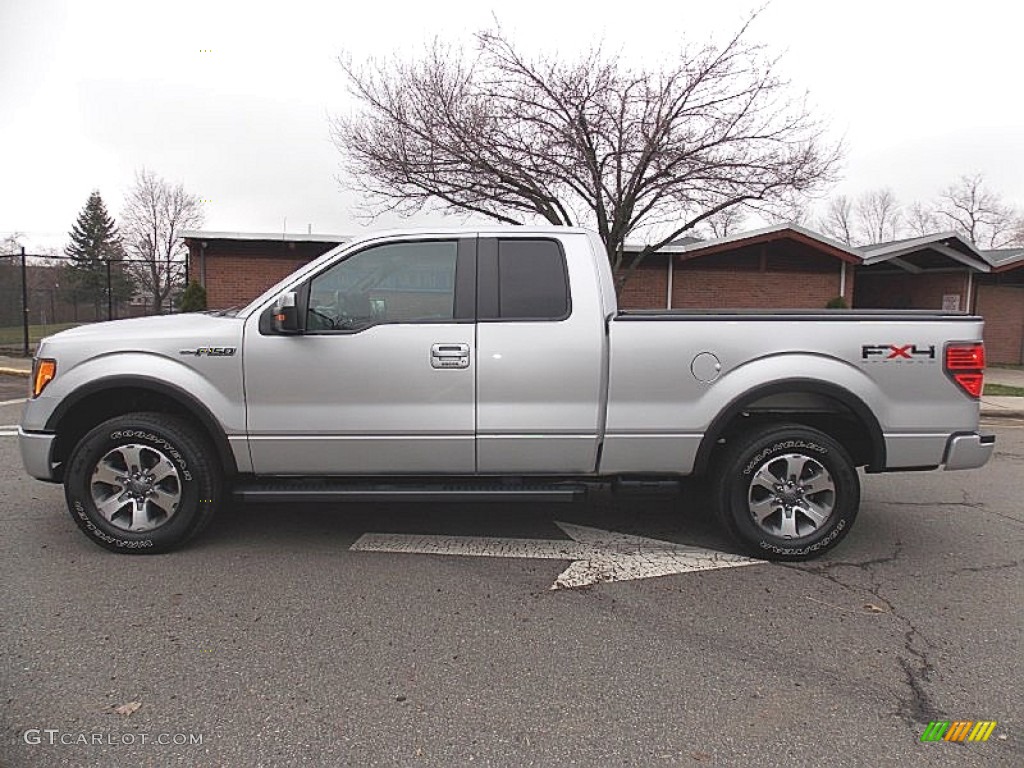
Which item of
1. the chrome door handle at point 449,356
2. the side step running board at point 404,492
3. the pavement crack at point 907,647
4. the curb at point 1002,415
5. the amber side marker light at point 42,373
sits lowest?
the pavement crack at point 907,647

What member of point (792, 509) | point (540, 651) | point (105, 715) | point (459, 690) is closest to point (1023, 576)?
point (792, 509)

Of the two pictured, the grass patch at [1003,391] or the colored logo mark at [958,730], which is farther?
the grass patch at [1003,391]

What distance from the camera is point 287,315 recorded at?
403 centimetres

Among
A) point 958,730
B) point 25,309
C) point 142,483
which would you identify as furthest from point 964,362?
point 25,309

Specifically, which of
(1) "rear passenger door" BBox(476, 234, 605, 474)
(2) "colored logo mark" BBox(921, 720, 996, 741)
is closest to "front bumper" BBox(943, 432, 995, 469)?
(2) "colored logo mark" BBox(921, 720, 996, 741)

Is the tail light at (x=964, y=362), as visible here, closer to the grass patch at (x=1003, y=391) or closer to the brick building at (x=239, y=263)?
the grass patch at (x=1003, y=391)

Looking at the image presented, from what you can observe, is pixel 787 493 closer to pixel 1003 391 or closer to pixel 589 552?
pixel 589 552

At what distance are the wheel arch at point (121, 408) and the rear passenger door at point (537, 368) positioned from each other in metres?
1.56

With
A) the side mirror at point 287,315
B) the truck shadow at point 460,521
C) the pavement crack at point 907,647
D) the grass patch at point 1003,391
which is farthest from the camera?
the grass patch at point 1003,391

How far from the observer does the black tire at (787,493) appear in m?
4.20

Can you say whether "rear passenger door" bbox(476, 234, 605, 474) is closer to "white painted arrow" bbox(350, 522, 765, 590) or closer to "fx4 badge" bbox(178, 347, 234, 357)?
"white painted arrow" bbox(350, 522, 765, 590)

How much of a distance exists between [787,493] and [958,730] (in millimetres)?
1740

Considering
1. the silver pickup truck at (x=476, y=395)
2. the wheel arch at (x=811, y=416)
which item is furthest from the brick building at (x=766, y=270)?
the silver pickup truck at (x=476, y=395)

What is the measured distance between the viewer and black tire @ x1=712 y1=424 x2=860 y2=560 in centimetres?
420
